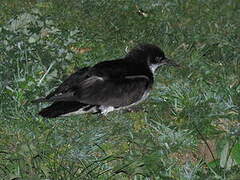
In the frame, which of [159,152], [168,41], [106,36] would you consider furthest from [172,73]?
[159,152]

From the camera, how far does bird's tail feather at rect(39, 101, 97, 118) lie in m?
8.48

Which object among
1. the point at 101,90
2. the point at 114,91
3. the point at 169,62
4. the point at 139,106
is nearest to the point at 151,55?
the point at 169,62

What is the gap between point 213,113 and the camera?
8820 millimetres

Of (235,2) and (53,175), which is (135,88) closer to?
(53,175)

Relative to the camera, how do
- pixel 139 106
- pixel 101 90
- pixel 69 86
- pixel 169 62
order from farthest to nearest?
pixel 169 62
pixel 139 106
pixel 69 86
pixel 101 90

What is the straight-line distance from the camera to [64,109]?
856 centimetres

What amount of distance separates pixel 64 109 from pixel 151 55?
1.99m

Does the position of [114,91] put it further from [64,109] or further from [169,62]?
[169,62]

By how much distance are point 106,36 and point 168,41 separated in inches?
45.6

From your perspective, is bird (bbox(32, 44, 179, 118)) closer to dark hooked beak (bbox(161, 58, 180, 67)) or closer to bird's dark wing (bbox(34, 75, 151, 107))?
bird's dark wing (bbox(34, 75, 151, 107))

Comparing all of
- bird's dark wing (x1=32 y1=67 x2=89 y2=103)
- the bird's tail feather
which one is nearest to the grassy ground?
the bird's tail feather

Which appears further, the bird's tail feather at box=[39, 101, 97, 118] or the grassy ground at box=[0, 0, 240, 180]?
the bird's tail feather at box=[39, 101, 97, 118]

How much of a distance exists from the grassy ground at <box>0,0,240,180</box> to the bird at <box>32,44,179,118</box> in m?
0.24

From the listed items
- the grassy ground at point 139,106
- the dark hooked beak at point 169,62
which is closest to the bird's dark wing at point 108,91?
the grassy ground at point 139,106
